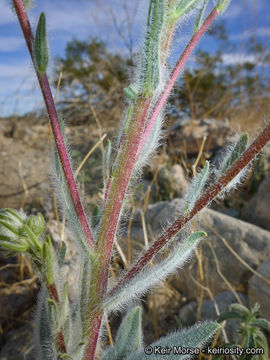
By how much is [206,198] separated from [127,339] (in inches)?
Answer: 19.6

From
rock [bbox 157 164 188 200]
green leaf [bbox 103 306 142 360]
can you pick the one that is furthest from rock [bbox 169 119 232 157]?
green leaf [bbox 103 306 142 360]

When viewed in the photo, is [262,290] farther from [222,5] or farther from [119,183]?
[222,5]

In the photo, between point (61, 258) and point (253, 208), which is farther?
point (253, 208)

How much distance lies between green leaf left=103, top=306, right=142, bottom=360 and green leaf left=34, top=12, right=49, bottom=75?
0.66m

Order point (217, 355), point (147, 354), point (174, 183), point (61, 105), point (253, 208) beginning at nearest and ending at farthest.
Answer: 1. point (147, 354)
2. point (217, 355)
3. point (253, 208)
4. point (174, 183)
5. point (61, 105)

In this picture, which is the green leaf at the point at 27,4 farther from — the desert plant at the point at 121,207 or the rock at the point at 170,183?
the rock at the point at 170,183

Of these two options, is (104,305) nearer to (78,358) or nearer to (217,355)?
(78,358)

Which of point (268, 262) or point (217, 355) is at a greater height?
point (268, 262)

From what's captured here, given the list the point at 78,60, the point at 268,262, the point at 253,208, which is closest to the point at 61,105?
the point at 78,60

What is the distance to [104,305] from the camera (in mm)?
708

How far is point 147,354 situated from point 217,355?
0.34 meters

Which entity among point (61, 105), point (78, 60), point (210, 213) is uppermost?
point (78, 60)

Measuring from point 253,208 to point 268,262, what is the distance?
2.95 feet

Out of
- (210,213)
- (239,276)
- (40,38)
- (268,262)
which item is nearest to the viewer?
(40,38)
